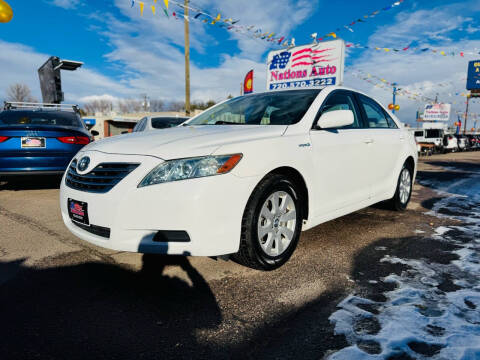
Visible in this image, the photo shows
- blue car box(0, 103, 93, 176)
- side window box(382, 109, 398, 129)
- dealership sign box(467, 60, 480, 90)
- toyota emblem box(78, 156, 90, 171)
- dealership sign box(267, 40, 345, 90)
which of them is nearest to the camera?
toyota emblem box(78, 156, 90, 171)

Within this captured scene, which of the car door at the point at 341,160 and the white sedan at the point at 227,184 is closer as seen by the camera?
the white sedan at the point at 227,184

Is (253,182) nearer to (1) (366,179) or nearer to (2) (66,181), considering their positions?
(2) (66,181)

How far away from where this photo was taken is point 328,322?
1.92 metres

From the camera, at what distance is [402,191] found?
4660 mm

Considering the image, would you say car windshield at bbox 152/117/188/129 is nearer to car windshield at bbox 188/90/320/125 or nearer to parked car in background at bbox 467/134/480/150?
car windshield at bbox 188/90/320/125

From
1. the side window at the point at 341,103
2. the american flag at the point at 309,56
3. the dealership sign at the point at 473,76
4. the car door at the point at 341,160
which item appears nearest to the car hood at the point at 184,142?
the car door at the point at 341,160

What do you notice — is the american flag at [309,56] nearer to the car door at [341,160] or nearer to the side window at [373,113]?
the side window at [373,113]

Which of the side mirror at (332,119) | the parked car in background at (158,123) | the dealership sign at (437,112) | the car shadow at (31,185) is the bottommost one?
the car shadow at (31,185)

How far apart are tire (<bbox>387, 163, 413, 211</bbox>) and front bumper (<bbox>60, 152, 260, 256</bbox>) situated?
3030 mm

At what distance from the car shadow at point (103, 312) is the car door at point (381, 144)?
2.44 metres

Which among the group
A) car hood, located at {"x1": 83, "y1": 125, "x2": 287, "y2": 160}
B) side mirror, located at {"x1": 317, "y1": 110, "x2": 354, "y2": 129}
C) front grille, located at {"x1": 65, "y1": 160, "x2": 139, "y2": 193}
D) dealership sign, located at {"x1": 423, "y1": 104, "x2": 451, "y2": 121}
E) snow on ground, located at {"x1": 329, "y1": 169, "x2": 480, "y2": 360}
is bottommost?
snow on ground, located at {"x1": 329, "y1": 169, "x2": 480, "y2": 360}

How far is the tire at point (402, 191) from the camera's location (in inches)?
178

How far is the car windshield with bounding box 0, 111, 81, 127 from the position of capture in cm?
551

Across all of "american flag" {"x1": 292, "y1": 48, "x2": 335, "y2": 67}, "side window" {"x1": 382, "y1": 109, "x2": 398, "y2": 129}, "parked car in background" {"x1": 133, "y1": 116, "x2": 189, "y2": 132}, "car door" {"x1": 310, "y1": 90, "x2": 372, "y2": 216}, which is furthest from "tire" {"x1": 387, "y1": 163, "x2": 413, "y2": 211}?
"american flag" {"x1": 292, "y1": 48, "x2": 335, "y2": 67}
